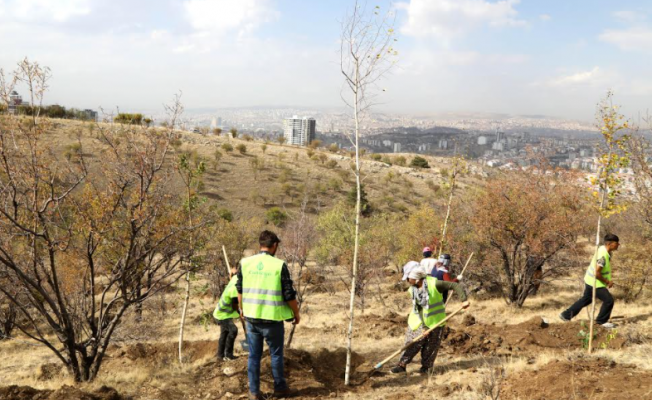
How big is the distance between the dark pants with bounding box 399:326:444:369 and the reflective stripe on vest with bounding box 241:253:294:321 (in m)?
2.31

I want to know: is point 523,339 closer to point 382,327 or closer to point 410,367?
point 410,367

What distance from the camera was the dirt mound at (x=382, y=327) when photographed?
414 inches

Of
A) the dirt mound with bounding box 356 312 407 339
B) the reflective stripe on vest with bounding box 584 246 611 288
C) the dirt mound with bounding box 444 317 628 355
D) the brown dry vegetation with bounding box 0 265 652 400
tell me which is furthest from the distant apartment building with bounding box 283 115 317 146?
the reflective stripe on vest with bounding box 584 246 611 288

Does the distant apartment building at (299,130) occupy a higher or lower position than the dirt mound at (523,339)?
higher

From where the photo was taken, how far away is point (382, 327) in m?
11.0

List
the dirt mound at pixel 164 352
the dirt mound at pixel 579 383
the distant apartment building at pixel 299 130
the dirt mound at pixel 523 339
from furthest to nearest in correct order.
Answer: the distant apartment building at pixel 299 130 → the dirt mound at pixel 164 352 → the dirt mound at pixel 523 339 → the dirt mound at pixel 579 383

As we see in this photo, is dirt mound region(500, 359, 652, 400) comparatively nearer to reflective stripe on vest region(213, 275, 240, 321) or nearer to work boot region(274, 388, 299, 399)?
work boot region(274, 388, 299, 399)

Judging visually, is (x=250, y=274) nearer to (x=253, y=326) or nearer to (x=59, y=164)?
(x=253, y=326)

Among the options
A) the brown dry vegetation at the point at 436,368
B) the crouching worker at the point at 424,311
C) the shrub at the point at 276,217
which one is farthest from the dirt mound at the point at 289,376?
the shrub at the point at 276,217

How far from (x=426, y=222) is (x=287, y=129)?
109 m

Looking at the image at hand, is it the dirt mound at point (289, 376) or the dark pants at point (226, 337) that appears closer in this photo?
the dirt mound at point (289, 376)

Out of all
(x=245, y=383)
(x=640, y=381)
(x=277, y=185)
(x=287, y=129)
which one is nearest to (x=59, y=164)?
(x=245, y=383)

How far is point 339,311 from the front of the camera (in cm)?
1727

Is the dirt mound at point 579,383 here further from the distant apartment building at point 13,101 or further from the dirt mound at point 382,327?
the distant apartment building at point 13,101
